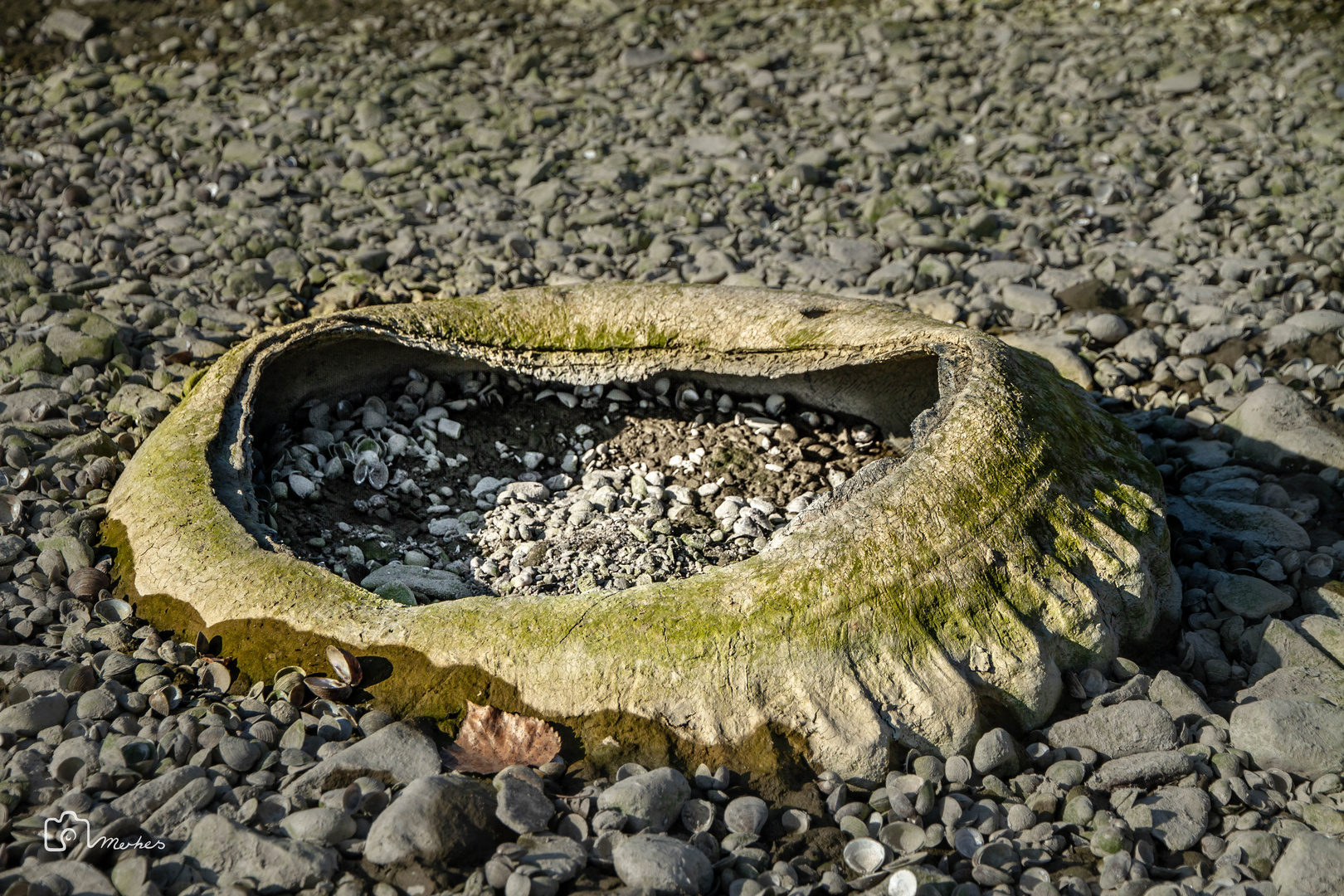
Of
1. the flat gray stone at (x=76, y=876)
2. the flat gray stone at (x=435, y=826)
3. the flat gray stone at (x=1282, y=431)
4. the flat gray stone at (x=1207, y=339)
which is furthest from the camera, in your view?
the flat gray stone at (x=1207, y=339)

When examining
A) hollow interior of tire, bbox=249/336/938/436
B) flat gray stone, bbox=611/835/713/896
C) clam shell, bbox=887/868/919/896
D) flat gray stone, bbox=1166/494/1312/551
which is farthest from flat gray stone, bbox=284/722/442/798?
flat gray stone, bbox=1166/494/1312/551

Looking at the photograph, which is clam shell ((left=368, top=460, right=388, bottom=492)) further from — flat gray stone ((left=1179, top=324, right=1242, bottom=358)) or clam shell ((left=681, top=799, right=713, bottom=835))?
flat gray stone ((left=1179, top=324, right=1242, bottom=358))

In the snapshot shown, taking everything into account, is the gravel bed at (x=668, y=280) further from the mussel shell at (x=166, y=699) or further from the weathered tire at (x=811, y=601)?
the weathered tire at (x=811, y=601)

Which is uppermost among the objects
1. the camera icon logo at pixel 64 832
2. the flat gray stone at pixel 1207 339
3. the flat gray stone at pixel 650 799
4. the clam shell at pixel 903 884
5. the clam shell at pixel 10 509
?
the clam shell at pixel 10 509

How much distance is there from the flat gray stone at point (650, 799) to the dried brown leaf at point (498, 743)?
23cm

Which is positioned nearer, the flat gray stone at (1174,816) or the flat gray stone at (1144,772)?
the flat gray stone at (1174,816)

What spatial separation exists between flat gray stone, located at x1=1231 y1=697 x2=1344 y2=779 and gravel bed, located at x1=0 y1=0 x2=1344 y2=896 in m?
0.01

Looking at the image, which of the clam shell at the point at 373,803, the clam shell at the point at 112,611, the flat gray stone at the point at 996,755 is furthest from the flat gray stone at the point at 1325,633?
the clam shell at the point at 112,611

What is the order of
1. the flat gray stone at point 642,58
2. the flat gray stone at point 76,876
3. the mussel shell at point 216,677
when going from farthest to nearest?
1. the flat gray stone at point 642,58
2. the mussel shell at point 216,677
3. the flat gray stone at point 76,876

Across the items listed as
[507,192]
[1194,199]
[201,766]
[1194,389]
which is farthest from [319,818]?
[1194,199]

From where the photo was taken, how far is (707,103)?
7.87 metres

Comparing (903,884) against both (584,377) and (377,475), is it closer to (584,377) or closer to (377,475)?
(584,377)

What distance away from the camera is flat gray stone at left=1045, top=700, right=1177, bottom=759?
118 inches

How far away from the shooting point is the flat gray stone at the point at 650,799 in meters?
2.64
